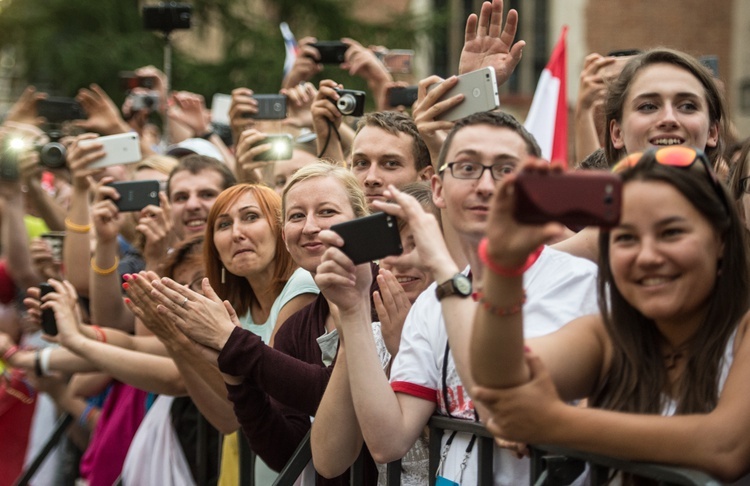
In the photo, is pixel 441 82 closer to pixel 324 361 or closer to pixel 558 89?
pixel 324 361

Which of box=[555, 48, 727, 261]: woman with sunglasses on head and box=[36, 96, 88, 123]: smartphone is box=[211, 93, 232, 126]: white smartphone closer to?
box=[36, 96, 88, 123]: smartphone

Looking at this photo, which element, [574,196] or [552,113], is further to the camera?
[552,113]

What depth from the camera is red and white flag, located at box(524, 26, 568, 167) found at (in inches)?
249

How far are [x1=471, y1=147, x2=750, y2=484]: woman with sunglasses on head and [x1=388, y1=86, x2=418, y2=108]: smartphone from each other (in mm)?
2916

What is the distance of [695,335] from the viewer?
108 inches

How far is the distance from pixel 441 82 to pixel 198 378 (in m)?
1.55

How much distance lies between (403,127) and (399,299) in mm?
1294

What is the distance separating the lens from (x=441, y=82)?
13.5 ft

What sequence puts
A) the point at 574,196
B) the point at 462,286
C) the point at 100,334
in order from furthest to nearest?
1. the point at 100,334
2. the point at 462,286
3. the point at 574,196

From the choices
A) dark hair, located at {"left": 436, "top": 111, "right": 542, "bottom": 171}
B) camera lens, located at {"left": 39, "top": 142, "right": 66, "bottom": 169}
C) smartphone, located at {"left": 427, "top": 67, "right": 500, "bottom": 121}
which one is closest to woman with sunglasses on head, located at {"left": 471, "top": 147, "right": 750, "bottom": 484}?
dark hair, located at {"left": 436, "top": 111, "right": 542, "bottom": 171}

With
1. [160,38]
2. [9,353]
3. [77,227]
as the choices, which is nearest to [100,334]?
[77,227]

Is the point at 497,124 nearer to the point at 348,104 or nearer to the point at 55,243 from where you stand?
the point at 348,104

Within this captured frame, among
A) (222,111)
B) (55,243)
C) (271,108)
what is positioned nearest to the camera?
(271,108)

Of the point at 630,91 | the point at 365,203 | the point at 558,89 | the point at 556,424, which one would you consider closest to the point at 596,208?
the point at 556,424
